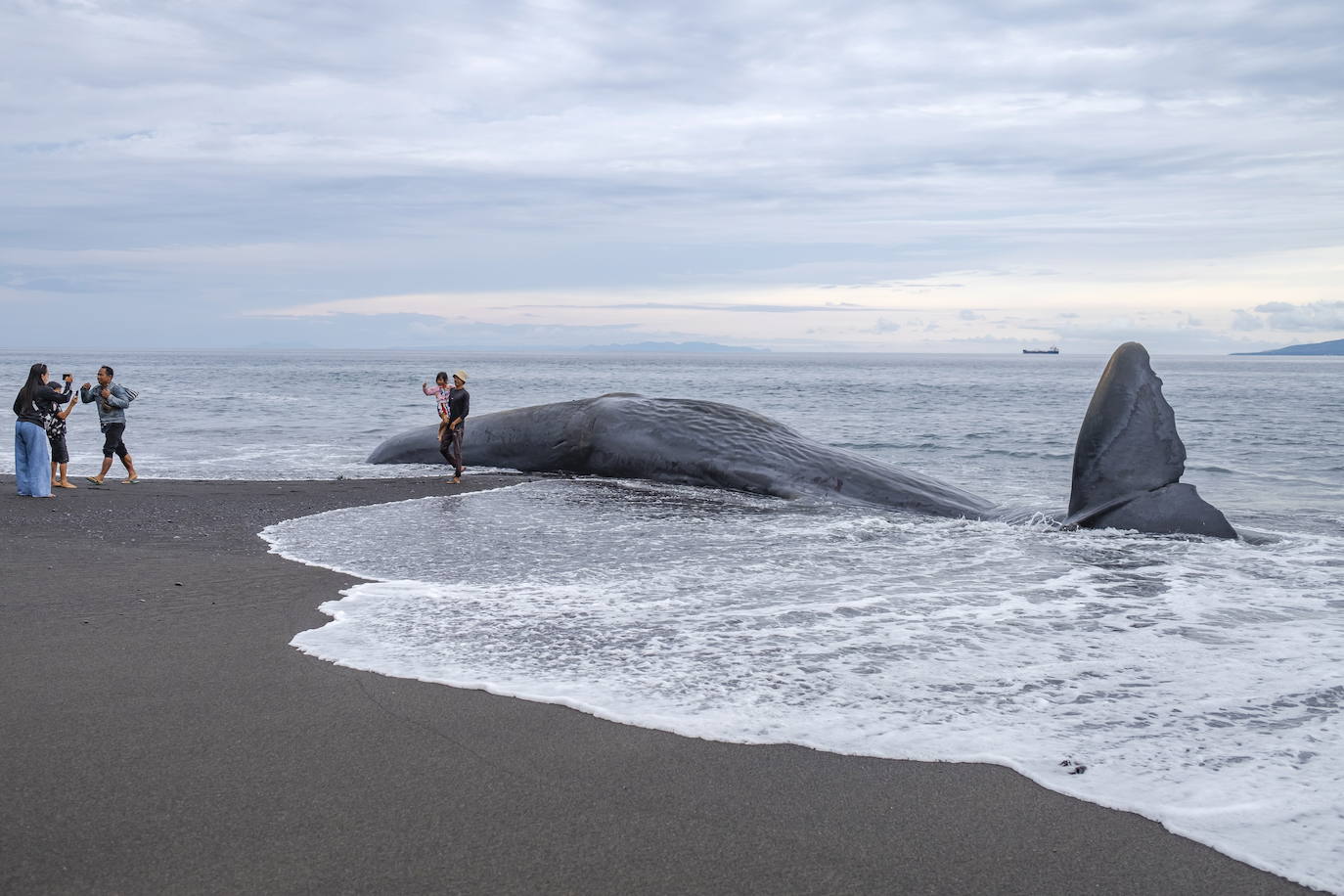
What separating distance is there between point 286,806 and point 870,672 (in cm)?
262

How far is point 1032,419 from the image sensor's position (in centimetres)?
3127

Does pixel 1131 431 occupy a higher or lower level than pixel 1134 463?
higher

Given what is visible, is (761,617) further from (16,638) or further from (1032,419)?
(1032,419)

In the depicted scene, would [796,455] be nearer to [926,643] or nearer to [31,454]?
[926,643]

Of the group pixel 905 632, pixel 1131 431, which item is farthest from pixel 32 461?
pixel 1131 431

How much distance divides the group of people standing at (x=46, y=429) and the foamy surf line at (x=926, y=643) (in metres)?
4.54

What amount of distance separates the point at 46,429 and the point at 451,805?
11.4m

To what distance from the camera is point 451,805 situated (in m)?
3.24

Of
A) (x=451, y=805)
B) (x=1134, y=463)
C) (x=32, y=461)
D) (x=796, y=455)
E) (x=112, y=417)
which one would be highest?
(x=112, y=417)

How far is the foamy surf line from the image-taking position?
11.9ft

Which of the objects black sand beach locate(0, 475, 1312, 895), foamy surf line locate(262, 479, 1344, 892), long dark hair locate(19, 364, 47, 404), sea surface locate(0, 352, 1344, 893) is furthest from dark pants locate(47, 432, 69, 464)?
black sand beach locate(0, 475, 1312, 895)

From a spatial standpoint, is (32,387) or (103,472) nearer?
(32,387)

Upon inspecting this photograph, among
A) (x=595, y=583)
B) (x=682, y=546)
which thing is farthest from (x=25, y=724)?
(x=682, y=546)

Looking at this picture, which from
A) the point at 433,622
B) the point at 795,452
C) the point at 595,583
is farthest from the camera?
the point at 795,452
